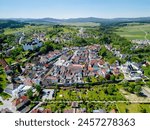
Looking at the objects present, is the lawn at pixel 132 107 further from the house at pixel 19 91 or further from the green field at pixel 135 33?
the green field at pixel 135 33

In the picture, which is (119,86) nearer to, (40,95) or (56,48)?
(40,95)

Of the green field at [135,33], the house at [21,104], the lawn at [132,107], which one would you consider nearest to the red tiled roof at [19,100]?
the house at [21,104]

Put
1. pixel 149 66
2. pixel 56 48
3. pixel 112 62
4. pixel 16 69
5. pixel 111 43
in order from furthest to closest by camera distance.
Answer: pixel 111 43, pixel 56 48, pixel 112 62, pixel 149 66, pixel 16 69

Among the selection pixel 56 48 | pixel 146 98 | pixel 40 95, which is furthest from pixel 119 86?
pixel 56 48

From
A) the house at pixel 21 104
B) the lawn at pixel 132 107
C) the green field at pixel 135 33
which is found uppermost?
the green field at pixel 135 33

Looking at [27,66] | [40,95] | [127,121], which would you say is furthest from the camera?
[27,66]

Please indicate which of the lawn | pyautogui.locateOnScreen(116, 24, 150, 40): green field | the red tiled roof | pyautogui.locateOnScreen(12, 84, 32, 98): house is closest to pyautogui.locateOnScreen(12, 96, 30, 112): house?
the red tiled roof

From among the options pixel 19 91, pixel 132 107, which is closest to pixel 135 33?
pixel 132 107

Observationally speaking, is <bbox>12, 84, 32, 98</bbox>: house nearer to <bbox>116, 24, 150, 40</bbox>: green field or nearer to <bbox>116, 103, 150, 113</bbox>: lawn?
<bbox>116, 103, 150, 113</bbox>: lawn

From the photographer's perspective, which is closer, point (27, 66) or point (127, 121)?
point (127, 121)

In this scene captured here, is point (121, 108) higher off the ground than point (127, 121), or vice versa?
point (127, 121)
